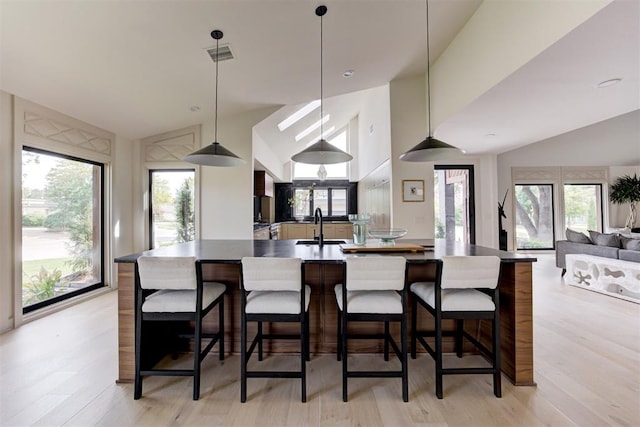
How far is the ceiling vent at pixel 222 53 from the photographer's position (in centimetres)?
309

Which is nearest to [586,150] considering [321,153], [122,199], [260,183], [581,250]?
[581,250]

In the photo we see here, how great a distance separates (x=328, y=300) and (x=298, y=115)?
→ 14.4 ft

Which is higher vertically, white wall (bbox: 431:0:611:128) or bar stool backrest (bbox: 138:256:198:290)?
white wall (bbox: 431:0:611:128)

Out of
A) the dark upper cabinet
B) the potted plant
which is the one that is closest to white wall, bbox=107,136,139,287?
the dark upper cabinet

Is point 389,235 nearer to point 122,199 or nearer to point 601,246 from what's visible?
point 601,246

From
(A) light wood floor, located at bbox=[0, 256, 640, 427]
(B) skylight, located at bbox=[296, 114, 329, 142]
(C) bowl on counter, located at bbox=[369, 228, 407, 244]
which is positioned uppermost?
(B) skylight, located at bbox=[296, 114, 329, 142]

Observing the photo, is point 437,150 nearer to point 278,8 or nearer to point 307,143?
point 278,8

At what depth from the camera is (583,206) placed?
7.67 metres

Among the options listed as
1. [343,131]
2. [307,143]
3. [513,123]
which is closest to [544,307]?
[513,123]

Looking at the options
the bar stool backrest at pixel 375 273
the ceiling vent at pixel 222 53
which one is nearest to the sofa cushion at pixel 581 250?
the bar stool backrest at pixel 375 273

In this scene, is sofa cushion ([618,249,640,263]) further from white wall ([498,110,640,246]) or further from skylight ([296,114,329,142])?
skylight ([296,114,329,142])

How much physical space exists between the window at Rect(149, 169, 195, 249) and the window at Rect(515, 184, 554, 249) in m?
8.16

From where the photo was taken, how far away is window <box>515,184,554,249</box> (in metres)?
7.68

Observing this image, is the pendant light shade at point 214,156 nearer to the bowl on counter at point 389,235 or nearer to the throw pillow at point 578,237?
the bowl on counter at point 389,235
